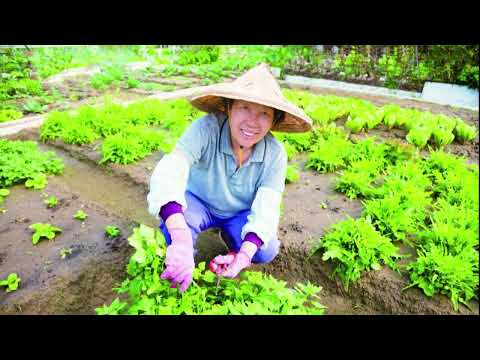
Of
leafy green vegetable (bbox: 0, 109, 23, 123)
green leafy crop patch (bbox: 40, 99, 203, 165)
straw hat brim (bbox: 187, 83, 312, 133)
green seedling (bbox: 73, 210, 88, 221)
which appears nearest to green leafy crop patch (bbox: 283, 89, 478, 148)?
green leafy crop patch (bbox: 40, 99, 203, 165)

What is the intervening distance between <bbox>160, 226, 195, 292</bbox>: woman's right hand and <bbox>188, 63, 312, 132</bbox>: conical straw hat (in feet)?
2.51

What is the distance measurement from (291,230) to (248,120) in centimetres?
131

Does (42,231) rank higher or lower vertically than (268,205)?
lower

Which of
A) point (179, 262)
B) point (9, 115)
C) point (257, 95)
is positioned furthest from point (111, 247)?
point (9, 115)

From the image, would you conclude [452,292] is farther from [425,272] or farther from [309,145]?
[309,145]

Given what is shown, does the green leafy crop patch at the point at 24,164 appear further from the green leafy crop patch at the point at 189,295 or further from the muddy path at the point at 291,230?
the green leafy crop patch at the point at 189,295

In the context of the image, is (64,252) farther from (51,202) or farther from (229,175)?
(229,175)

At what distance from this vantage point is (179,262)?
158 centimetres

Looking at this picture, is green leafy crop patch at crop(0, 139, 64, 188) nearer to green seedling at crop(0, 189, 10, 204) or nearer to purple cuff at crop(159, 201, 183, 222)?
green seedling at crop(0, 189, 10, 204)

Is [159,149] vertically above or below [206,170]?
below

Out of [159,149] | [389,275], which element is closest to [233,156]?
[389,275]

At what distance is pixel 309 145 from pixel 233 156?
243cm

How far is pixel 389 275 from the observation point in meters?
2.29

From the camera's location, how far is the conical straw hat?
1.67m
